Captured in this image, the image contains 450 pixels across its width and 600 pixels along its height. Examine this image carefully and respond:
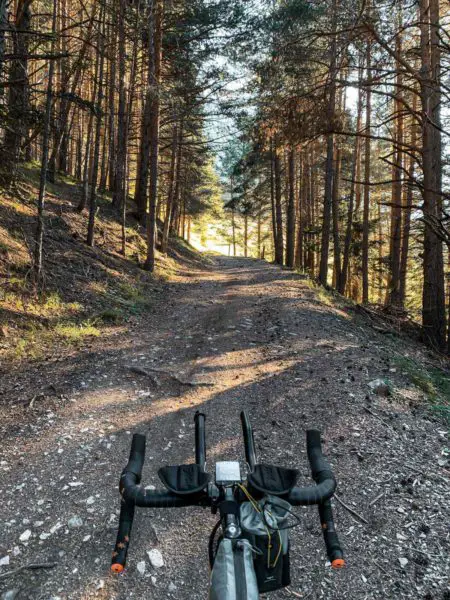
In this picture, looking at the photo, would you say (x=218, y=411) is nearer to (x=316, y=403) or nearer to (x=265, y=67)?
(x=316, y=403)

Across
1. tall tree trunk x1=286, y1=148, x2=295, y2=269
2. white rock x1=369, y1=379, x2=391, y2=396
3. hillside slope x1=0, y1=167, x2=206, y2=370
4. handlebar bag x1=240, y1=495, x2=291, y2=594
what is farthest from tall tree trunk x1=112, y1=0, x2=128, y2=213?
handlebar bag x1=240, y1=495, x2=291, y2=594

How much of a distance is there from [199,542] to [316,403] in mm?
2744

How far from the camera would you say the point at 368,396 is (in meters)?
5.54

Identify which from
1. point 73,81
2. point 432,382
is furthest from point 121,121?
point 432,382

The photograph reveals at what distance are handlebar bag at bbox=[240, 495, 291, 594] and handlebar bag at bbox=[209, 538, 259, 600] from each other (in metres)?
0.06

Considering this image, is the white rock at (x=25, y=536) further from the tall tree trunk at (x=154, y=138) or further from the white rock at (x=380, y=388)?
the tall tree trunk at (x=154, y=138)

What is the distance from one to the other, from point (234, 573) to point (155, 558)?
6.57 ft

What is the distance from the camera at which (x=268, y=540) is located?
1631 millimetres

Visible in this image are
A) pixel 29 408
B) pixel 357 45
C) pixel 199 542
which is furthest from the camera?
pixel 357 45

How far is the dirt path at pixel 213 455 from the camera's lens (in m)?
2.94

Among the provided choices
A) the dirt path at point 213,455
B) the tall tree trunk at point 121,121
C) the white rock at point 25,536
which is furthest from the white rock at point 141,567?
the tall tree trunk at point 121,121

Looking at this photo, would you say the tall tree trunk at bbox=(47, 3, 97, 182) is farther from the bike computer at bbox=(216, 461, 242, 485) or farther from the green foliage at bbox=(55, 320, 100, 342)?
the bike computer at bbox=(216, 461, 242, 485)

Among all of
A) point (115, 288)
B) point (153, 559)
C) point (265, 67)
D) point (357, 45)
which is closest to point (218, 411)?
point (153, 559)

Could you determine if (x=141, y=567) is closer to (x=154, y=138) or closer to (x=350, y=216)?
(x=154, y=138)
